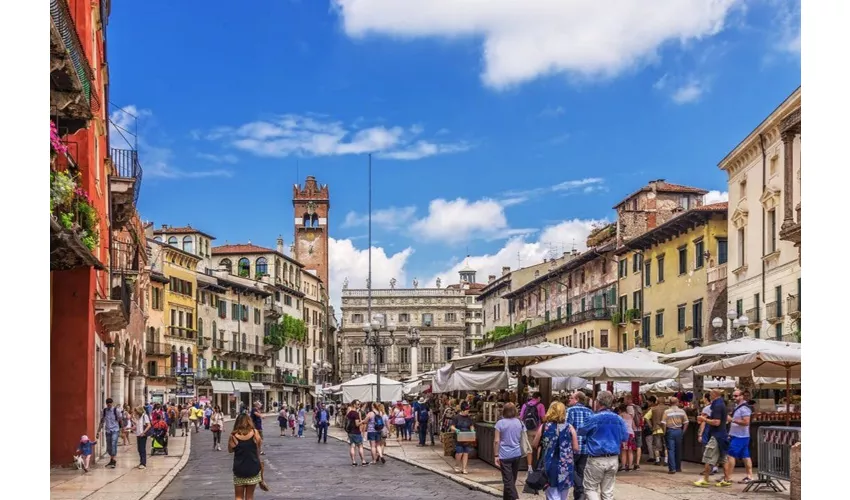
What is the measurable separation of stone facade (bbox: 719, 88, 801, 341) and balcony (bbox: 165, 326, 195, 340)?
148 ft

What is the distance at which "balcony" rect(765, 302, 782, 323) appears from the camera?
4228 centimetres

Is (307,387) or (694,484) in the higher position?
(694,484)

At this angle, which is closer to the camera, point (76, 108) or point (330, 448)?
point (76, 108)

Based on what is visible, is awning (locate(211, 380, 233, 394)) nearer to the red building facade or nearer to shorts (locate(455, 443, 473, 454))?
the red building facade

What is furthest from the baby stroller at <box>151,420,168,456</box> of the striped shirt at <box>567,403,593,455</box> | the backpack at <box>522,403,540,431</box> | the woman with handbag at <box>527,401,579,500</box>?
the striped shirt at <box>567,403,593,455</box>

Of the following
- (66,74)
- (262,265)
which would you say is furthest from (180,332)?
(66,74)

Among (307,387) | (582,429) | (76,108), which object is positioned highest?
(76,108)

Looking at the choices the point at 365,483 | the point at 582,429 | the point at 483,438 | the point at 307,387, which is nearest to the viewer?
the point at 582,429

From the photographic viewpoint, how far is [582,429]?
15312 millimetres

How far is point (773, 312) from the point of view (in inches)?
1693

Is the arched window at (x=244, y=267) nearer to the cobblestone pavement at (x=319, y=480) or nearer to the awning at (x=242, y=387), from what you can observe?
the awning at (x=242, y=387)
